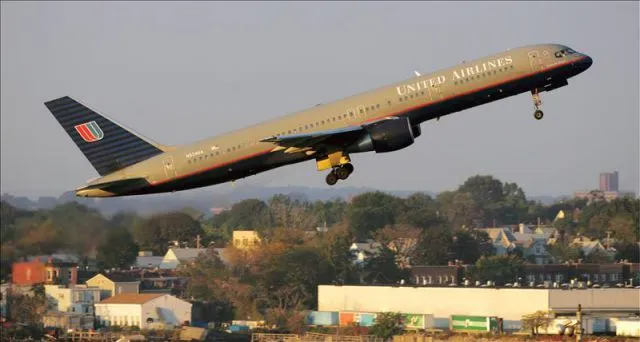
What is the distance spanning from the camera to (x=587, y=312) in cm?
12150

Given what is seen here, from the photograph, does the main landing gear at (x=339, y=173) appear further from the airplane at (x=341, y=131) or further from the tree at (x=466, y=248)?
the tree at (x=466, y=248)

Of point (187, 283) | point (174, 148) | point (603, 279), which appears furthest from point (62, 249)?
point (603, 279)

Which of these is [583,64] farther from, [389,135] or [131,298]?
[131,298]

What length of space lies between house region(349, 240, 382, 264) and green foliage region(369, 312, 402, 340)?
43183mm

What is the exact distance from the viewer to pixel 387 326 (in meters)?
126

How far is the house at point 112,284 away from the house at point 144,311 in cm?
426

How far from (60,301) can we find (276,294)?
73.4ft

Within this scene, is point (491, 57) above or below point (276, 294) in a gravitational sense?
above

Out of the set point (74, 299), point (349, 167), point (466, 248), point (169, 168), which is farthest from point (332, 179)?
point (466, 248)

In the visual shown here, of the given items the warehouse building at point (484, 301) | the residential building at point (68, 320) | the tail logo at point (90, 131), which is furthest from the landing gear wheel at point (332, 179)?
the residential building at point (68, 320)

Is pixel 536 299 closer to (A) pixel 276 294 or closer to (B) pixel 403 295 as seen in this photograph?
(B) pixel 403 295

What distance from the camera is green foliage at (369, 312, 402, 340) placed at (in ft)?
411

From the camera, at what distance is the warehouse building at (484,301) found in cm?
12256

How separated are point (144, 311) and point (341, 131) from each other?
67.2 metres
